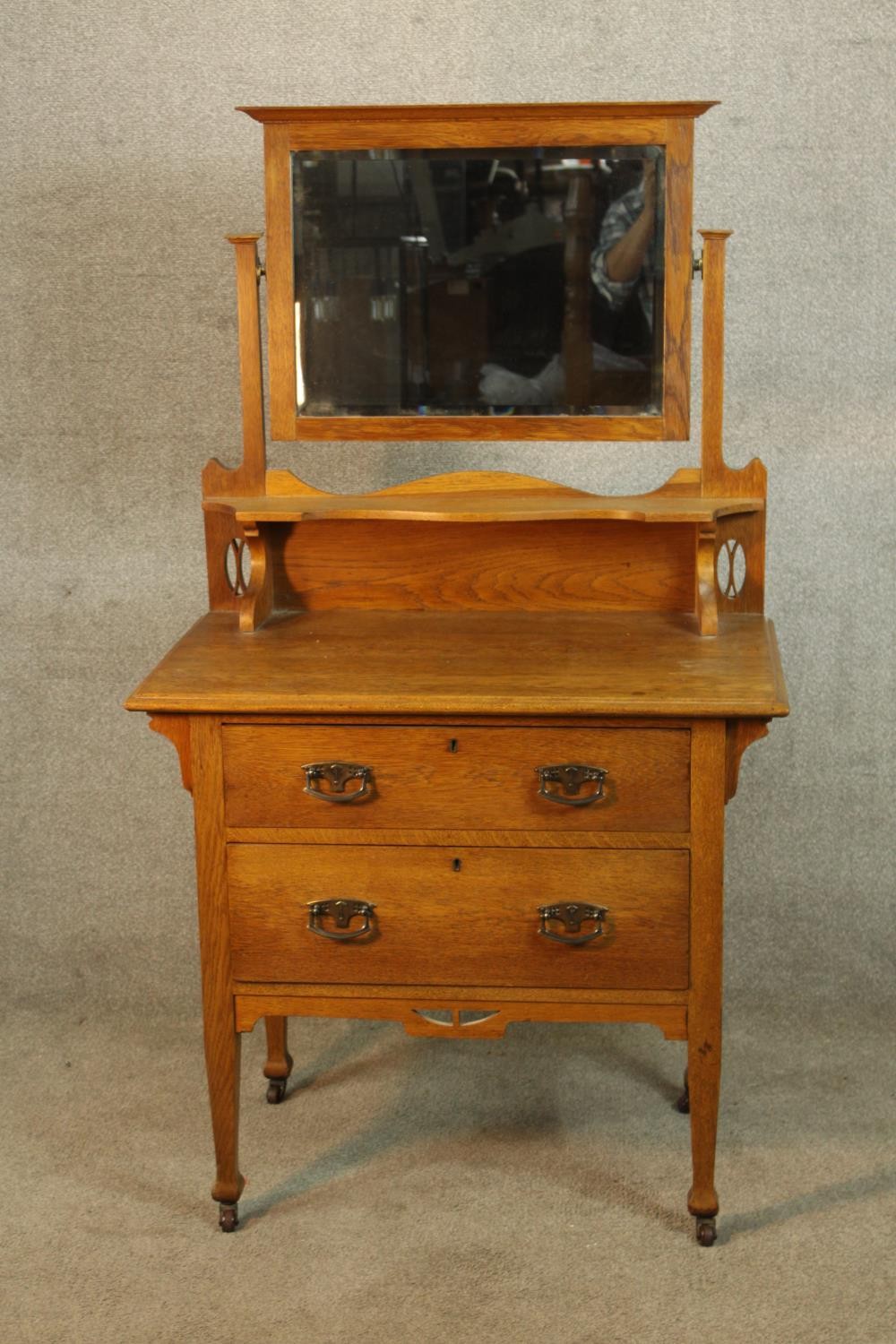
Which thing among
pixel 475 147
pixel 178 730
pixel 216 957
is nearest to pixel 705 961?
pixel 216 957

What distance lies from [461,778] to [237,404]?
0.99m

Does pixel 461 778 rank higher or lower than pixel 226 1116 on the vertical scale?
higher

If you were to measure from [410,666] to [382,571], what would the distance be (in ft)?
1.26

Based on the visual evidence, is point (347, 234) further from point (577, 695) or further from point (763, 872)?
point (763, 872)

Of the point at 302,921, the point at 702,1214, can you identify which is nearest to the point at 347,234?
the point at 302,921

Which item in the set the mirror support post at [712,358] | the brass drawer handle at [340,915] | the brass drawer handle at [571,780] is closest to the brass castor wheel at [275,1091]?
the brass drawer handle at [340,915]

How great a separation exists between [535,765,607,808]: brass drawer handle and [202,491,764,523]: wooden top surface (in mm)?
395

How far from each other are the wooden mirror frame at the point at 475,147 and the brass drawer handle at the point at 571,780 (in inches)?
22.3

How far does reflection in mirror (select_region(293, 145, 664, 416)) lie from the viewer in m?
2.46

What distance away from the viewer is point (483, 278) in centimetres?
248

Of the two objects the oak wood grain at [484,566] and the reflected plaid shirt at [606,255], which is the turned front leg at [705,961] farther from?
the reflected plaid shirt at [606,255]

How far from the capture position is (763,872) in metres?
3.04

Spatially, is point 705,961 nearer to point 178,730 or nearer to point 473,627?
point 473,627

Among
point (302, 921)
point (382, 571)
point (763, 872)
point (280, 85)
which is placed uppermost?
point (280, 85)
